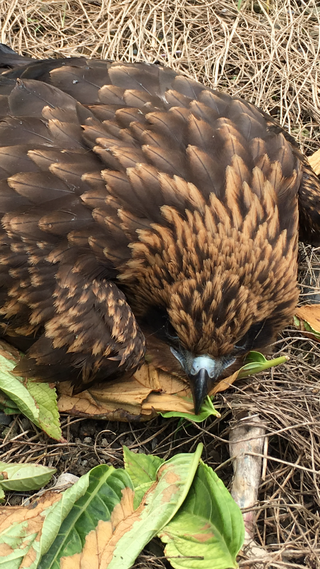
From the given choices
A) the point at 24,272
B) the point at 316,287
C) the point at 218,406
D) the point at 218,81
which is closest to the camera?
the point at 24,272

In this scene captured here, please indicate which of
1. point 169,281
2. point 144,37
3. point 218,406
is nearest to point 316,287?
point 218,406

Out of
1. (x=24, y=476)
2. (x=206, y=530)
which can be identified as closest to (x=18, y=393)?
(x=24, y=476)

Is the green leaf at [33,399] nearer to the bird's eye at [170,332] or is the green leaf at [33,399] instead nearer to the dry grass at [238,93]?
the dry grass at [238,93]

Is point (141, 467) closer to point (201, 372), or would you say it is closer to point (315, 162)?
point (201, 372)

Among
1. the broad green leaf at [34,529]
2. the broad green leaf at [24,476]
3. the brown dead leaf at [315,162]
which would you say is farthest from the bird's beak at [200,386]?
the brown dead leaf at [315,162]

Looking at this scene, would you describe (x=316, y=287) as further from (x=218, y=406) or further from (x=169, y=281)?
(x=169, y=281)
